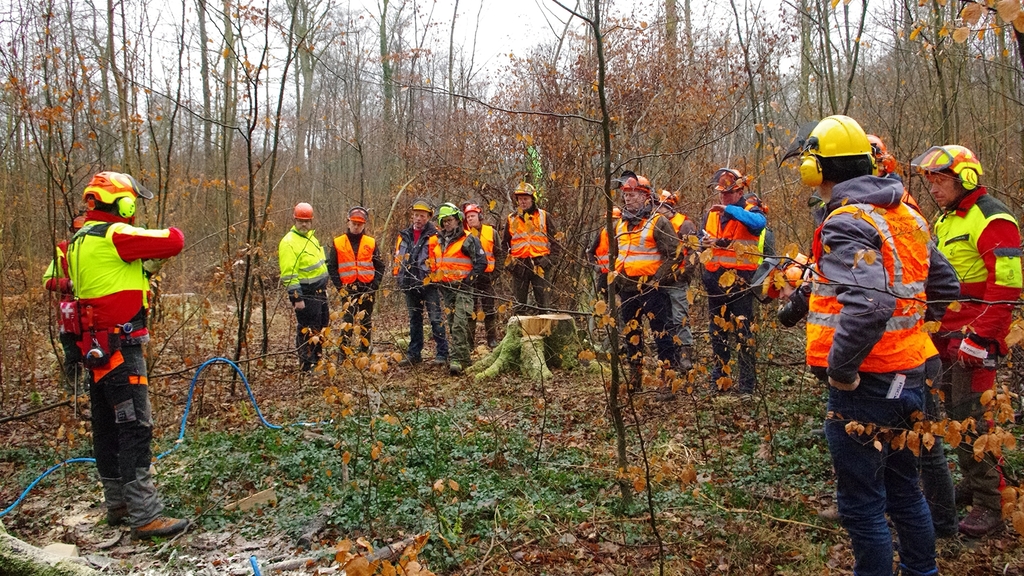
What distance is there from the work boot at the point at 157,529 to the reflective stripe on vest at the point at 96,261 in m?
1.55

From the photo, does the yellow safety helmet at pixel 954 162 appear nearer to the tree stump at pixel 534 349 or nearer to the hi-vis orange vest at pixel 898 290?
the hi-vis orange vest at pixel 898 290

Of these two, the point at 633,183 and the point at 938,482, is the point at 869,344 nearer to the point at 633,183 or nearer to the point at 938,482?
the point at 938,482

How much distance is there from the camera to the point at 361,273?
8.87 metres

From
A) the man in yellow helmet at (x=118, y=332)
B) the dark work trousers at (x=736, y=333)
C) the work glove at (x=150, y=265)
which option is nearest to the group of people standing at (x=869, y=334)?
the dark work trousers at (x=736, y=333)

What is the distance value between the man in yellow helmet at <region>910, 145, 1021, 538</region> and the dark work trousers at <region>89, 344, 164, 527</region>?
491 cm

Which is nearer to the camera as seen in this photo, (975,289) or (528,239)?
(975,289)

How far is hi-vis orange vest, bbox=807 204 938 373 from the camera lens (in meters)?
2.60

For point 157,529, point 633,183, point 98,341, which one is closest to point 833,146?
point 633,183

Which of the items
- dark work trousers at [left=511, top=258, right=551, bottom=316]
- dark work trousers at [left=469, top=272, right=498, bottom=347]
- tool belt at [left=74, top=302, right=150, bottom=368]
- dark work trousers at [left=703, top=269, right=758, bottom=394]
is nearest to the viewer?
tool belt at [left=74, top=302, right=150, bottom=368]

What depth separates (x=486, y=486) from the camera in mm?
4688

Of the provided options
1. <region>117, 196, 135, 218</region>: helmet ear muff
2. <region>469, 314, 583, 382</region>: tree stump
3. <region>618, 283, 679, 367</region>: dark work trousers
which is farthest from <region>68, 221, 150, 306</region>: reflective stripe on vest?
<region>618, 283, 679, 367</region>: dark work trousers

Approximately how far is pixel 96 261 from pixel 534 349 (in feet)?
15.0

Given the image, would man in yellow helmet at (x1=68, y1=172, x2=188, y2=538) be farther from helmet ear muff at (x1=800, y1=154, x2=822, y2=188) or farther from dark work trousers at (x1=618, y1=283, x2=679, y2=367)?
dark work trousers at (x1=618, y1=283, x2=679, y2=367)

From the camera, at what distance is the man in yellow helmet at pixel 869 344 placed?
99.3 inches
